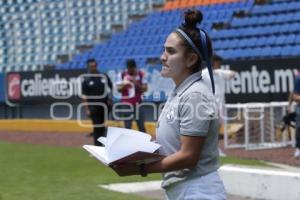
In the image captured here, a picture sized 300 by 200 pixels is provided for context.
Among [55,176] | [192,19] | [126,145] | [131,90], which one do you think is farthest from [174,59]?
[131,90]

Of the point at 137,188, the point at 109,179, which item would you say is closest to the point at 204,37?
the point at 137,188

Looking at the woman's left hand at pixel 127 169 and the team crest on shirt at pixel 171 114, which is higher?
the team crest on shirt at pixel 171 114

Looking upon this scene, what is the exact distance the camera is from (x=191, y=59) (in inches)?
137

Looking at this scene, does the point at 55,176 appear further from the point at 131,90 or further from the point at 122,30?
the point at 122,30

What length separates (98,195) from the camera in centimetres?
844

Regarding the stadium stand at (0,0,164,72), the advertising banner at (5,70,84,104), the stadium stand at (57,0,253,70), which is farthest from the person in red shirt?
the stadium stand at (0,0,164,72)

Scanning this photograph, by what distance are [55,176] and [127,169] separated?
7069 mm

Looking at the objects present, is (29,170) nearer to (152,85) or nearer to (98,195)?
(98,195)

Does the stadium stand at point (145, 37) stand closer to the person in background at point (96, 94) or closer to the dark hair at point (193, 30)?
A: the person in background at point (96, 94)

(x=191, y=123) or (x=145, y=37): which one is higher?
(x=145, y=37)

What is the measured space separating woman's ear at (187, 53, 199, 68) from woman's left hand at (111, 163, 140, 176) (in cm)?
56

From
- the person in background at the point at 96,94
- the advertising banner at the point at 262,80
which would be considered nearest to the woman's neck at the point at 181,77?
the person in background at the point at 96,94

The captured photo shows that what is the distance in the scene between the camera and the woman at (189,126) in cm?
338

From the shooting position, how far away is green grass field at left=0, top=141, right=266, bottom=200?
8516 mm
